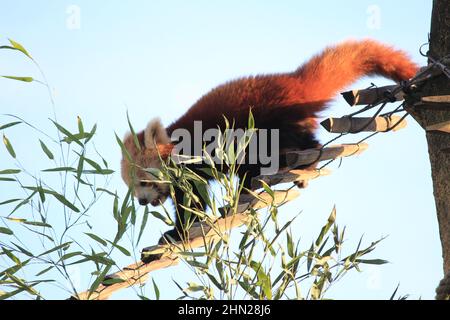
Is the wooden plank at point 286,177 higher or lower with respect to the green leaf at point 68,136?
lower

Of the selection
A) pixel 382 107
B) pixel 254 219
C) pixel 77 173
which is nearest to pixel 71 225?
pixel 77 173

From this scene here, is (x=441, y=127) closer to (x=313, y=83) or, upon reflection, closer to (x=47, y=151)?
(x=313, y=83)

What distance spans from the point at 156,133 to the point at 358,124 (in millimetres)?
1596

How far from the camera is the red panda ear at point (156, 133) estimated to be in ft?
15.7

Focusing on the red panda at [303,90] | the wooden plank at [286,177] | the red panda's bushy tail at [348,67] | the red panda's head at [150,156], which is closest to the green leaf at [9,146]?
the wooden plank at [286,177]

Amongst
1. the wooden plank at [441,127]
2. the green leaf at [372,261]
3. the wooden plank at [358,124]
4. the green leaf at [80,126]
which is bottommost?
the green leaf at [372,261]

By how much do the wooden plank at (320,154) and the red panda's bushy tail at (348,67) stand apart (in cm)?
44

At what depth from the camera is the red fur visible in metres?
4.36

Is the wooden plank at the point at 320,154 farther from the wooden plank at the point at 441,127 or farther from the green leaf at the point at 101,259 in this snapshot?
the green leaf at the point at 101,259

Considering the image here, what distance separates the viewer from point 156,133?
15.8ft

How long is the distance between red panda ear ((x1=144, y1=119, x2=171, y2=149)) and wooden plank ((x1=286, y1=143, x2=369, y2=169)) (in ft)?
4.03

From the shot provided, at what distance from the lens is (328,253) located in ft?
8.95

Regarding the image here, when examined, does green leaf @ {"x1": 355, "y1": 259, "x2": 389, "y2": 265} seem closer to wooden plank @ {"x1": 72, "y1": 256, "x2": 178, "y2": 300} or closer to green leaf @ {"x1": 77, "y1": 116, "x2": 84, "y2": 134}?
wooden plank @ {"x1": 72, "y1": 256, "x2": 178, "y2": 300}
